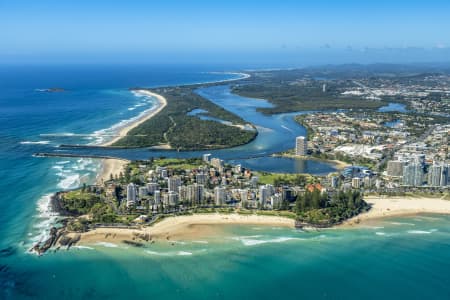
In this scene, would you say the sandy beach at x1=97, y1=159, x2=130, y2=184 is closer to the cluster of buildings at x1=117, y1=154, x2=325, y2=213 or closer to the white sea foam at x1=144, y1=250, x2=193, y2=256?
the cluster of buildings at x1=117, y1=154, x2=325, y2=213

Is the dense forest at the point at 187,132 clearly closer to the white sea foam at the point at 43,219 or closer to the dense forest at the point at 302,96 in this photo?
the dense forest at the point at 302,96

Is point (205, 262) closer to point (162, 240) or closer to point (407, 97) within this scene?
point (162, 240)

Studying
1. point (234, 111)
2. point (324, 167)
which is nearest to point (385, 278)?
point (324, 167)

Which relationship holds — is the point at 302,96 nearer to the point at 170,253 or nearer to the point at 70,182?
the point at 70,182

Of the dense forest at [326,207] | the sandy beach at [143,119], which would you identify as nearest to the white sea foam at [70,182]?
the sandy beach at [143,119]

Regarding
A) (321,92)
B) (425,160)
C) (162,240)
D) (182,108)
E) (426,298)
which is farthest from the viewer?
(321,92)

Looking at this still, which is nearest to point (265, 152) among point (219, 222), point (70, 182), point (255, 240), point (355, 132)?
point (355, 132)
